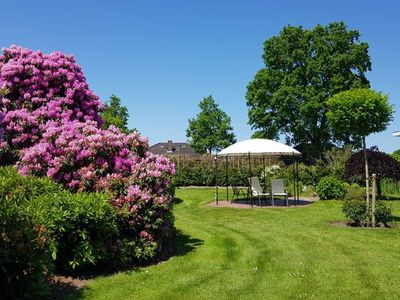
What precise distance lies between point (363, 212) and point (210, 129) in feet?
167

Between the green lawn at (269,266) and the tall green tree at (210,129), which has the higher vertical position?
the tall green tree at (210,129)

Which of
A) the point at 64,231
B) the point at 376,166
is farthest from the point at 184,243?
the point at 376,166

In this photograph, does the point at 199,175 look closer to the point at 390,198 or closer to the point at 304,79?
the point at 390,198

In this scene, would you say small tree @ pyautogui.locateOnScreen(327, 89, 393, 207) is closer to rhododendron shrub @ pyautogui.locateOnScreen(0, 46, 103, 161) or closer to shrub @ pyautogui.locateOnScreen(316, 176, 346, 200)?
rhododendron shrub @ pyautogui.locateOnScreen(0, 46, 103, 161)

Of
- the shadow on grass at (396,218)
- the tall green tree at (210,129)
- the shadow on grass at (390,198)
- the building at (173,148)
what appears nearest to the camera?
the shadow on grass at (396,218)

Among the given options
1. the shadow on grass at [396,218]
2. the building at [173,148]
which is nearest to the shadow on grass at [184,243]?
the shadow on grass at [396,218]

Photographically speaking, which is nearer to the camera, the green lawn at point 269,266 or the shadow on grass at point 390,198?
the green lawn at point 269,266

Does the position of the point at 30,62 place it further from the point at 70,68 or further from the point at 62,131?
the point at 62,131

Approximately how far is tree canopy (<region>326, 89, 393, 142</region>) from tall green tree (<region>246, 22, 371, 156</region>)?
24740mm

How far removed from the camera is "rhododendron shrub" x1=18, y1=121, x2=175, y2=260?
25.1 feet

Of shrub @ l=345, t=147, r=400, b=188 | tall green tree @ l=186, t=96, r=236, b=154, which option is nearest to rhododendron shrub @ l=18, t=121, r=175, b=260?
shrub @ l=345, t=147, r=400, b=188

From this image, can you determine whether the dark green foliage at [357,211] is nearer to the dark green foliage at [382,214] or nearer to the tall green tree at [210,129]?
the dark green foliage at [382,214]

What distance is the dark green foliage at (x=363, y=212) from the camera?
11.6 meters

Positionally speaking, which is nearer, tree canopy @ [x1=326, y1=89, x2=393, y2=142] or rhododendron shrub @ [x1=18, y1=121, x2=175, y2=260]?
rhododendron shrub @ [x1=18, y1=121, x2=175, y2=260]
